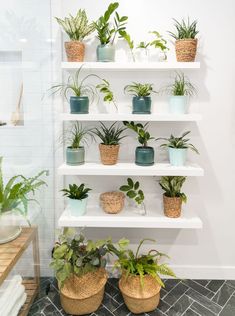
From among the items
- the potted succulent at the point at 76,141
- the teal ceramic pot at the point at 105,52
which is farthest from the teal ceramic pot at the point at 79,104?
the teal ceramic pot at the point at 105,52

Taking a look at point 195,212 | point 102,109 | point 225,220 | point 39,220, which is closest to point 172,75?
point 102,109

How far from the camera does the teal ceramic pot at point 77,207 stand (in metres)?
1.97

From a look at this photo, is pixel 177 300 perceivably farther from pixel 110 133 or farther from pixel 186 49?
pixel 186 49

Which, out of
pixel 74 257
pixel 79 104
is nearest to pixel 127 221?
pixel 74 257

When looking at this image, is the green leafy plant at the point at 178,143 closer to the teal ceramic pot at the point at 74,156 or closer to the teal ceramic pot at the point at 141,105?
the teal ceramic pot at the point at 141,105

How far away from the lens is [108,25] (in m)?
1.96

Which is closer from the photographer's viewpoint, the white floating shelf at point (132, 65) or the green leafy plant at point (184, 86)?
the white floating shelf at point (132, 65)

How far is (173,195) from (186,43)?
3.39 ft

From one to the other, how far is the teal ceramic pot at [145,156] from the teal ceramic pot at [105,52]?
0.64m

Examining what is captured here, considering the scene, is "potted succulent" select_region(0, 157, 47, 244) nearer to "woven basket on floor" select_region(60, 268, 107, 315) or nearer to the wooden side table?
the wooden side table

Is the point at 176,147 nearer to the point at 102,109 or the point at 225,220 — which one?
the point at 102,109

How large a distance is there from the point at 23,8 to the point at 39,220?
1.48 m

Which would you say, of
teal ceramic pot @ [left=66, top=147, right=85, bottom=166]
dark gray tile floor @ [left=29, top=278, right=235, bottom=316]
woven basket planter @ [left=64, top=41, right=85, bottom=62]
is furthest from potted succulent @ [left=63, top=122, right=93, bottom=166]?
dark gray tile floor @ [left=29, top=278, right=235, bottom=316]

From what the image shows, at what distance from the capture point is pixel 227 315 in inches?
75.2
